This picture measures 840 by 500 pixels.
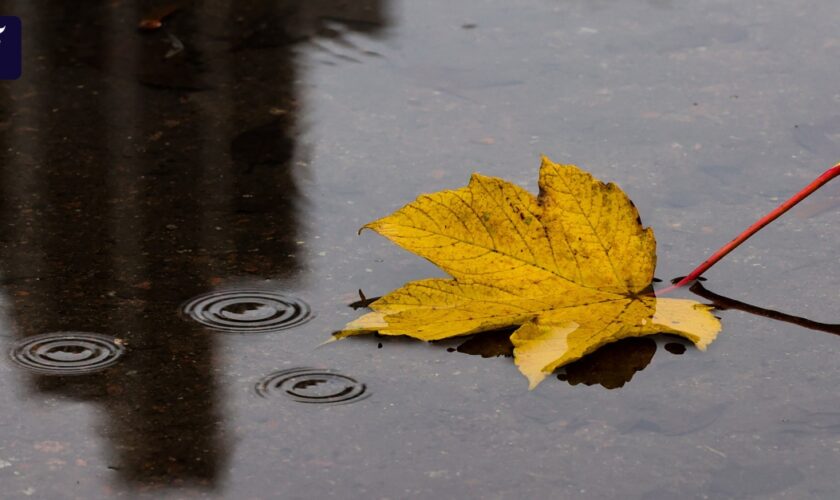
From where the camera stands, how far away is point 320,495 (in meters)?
1.48

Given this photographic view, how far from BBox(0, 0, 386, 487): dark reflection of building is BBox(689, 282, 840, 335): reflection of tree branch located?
601 millimetres

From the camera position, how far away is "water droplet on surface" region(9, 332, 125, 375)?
1.75m

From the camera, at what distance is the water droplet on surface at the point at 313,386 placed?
1688 millimetres

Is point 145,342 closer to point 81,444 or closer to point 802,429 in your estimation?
point 81,444

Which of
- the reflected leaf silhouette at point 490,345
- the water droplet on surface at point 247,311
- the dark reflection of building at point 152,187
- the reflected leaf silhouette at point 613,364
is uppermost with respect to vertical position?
the dark reflection of building at point 152,187

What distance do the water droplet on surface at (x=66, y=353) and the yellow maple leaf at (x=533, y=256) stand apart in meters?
0.31

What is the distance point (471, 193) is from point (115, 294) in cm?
54

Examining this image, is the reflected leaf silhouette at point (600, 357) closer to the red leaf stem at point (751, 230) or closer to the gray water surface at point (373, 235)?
the gray water surface at point (373, 235)

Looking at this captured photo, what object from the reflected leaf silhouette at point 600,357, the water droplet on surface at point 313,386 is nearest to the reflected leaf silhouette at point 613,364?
the reflected leaf silhouette at point 600,357

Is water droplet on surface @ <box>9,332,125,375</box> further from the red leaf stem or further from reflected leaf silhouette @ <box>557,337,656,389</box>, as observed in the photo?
the red leaf stem

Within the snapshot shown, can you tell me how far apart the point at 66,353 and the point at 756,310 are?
3.13 ft

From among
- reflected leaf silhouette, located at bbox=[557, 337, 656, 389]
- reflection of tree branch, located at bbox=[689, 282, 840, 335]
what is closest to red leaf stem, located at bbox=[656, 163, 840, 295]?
reflection of tree branch, located at bbox=[689, 282, 840, 335]

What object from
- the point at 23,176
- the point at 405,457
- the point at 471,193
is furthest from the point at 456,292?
the point at 23,176

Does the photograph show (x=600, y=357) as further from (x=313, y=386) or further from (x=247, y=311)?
(x=247, y=311)
